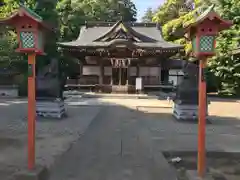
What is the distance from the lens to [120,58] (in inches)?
1127

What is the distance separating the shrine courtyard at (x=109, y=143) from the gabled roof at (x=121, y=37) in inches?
538

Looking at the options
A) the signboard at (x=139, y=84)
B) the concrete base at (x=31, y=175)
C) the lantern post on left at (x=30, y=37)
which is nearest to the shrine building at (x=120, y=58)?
the signboard at (x=139, y=84)

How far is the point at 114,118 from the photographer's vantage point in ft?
46.2

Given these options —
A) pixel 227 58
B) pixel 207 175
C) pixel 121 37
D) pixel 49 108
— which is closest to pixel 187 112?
pixel 49 108

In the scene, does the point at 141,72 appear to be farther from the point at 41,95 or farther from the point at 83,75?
the point at 41,95

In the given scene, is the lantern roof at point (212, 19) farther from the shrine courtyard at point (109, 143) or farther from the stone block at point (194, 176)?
the shrine courtyard at point (109, 143)

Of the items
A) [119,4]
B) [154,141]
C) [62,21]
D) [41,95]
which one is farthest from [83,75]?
[119,4]

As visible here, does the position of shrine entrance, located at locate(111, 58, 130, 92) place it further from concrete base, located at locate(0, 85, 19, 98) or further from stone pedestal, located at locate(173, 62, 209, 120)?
stone pedestal, located at locate(173, 62, 209, 120)

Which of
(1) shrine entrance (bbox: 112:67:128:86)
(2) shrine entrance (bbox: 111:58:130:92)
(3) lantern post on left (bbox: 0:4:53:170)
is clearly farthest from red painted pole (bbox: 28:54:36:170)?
(1) shrine entrance (bbox: 112:67:128:86)

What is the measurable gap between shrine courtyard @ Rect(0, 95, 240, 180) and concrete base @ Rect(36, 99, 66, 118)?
0.53 meters

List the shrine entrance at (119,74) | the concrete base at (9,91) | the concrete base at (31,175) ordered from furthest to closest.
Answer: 1. the shrine entrance at (119,74)
2. the concrete base at (9,91)
3. the concrete base at (31,175)

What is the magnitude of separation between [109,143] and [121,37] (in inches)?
794

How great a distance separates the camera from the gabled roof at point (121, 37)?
91.4ft

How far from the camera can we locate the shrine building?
90.7 ft
